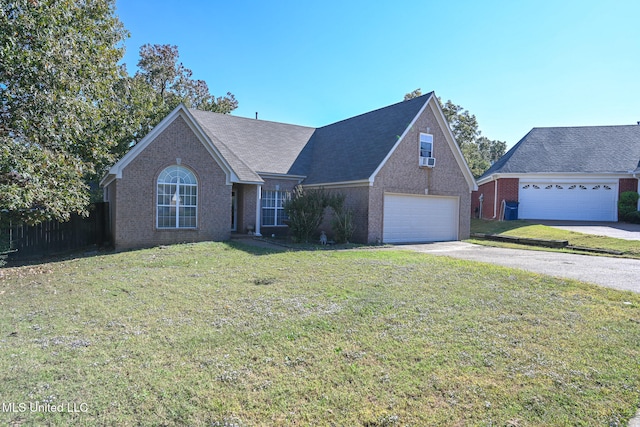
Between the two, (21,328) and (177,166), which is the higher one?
(177,166)

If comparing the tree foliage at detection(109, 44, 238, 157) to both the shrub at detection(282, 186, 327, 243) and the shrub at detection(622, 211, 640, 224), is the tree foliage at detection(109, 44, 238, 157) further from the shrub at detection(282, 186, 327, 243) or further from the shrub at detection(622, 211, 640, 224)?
the shrub at detection(622, 211, 640, 224)

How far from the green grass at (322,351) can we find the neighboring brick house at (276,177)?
6.29 m

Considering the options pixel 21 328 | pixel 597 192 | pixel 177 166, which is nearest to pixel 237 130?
pixel 177 166

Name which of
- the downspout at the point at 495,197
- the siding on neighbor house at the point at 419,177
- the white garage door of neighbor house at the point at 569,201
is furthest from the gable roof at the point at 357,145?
the white garage door of neighbor house at the point at 569,201

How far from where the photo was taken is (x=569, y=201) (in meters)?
24.9

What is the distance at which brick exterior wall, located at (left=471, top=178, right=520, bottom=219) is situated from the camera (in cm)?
2586

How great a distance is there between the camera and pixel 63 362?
4312mm

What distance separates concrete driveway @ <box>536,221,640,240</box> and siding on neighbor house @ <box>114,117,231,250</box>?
18290mm

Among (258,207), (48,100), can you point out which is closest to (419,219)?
(258,207)


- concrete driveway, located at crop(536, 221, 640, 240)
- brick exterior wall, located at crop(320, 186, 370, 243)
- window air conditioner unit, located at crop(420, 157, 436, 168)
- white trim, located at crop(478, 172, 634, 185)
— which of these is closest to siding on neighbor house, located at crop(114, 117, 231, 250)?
brick exterior wall, located at crop(320, 186, 370, 243)

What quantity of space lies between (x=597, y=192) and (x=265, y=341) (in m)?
27.5

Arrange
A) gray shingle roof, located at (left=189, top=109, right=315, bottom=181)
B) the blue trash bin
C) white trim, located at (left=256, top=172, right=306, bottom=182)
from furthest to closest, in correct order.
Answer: the blue trash bin, white trim, located at (left=256, top=172, right=306, bottom=182), gray shingle roof, located at (left=189, top=109, right=315, bottom=181)

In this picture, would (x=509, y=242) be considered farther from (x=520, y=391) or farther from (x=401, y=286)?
(x=520, y=391)

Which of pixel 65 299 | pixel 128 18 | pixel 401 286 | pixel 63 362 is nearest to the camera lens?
pixel 63 362
